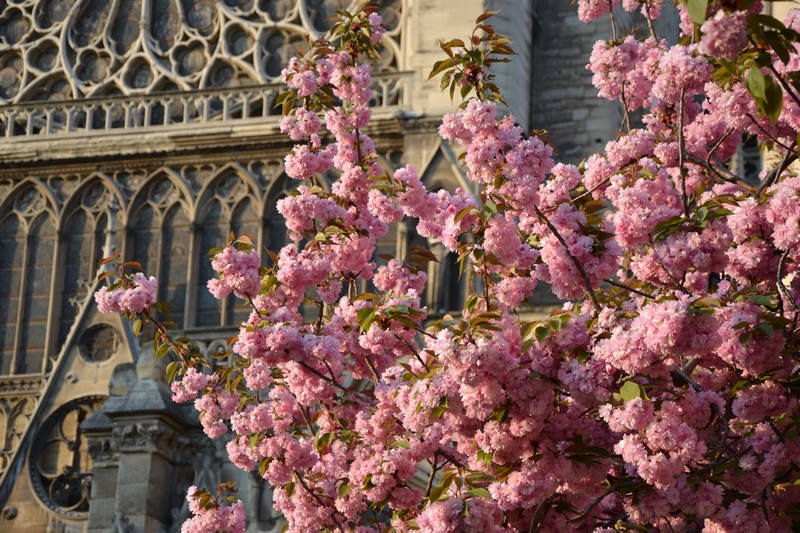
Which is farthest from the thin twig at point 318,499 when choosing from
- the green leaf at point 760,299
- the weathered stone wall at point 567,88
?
the weathered stone wall at point 567,88

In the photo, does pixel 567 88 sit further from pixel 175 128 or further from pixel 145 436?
pixel 145 436

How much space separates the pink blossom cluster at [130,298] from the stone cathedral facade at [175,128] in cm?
1004

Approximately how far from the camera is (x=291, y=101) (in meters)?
11.9

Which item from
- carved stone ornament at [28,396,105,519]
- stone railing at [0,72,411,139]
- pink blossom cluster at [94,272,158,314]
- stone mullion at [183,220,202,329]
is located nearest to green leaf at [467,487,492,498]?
pink blossom cluster at [94,272,158,314]

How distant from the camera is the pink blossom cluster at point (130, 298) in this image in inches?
468

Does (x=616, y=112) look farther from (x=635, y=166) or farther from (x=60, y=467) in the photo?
(x=635, y=166)

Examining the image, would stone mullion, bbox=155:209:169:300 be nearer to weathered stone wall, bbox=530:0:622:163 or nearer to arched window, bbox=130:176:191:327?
arched window, bbox=130:176:191:327

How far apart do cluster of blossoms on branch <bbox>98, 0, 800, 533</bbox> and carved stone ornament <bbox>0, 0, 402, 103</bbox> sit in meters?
13.5

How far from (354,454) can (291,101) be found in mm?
2515

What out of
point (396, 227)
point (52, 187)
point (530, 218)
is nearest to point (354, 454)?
point (530, 218)

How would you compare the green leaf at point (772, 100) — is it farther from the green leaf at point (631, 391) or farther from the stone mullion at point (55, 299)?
the stone mullion at point (55, 299)

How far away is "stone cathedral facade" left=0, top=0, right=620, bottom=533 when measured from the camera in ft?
78.6

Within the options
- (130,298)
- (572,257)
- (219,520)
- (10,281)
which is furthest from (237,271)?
(10,281)

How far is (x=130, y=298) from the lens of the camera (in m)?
11.9
